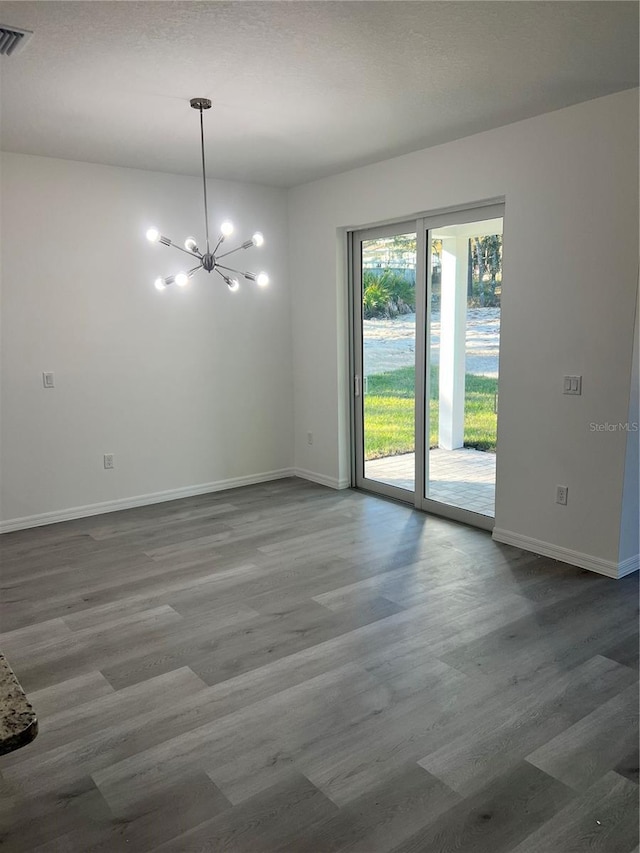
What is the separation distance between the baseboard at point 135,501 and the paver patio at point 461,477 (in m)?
1.49

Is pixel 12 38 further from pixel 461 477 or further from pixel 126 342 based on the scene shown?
pixel 461 477

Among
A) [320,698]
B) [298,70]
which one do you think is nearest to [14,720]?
[320,698]

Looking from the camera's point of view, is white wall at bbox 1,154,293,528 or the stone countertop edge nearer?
the stone countertop edge

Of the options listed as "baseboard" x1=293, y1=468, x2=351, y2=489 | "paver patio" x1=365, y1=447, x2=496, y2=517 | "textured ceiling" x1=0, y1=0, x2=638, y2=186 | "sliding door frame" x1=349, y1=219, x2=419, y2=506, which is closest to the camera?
"textured ceiling" x1=0, y1=0, x2=638, y2=186

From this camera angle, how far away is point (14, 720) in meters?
1.03

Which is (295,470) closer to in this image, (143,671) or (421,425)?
(421,425)

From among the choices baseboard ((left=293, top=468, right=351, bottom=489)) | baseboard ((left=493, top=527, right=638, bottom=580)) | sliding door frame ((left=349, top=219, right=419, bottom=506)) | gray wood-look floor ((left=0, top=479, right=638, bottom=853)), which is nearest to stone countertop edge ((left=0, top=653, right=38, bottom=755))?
gray wood-look floor ((left=0, top=479, right=638, bottom=853))

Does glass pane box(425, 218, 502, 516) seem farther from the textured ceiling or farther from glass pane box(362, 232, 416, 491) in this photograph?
the textured ceiling

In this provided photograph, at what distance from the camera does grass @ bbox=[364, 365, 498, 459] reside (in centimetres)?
459

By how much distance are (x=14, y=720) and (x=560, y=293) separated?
144 inches

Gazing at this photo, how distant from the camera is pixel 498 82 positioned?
323 cm

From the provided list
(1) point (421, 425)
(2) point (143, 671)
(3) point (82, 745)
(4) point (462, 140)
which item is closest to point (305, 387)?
(1) point (421, 425)

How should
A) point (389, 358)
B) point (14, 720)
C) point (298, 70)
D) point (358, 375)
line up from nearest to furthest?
point (14, 720)
point (298, 70)
point (389, 358)
point (358, 375)

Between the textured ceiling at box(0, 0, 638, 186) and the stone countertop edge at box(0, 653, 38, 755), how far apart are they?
7.77 ft
